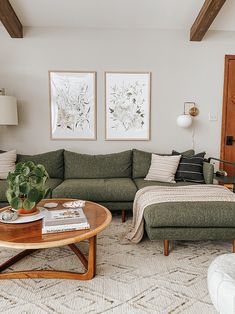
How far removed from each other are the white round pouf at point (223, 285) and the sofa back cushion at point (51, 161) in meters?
2.49

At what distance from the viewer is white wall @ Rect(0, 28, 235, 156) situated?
11.8 ft

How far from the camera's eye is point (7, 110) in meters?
3.20

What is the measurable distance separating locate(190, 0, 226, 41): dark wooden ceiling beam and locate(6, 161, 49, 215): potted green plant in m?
2.64

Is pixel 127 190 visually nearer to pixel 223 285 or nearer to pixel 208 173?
pixel 208 173

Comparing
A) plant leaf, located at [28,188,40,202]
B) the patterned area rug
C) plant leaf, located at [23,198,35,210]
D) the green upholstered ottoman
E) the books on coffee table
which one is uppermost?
plant leaf, located at [28,188,40,202]

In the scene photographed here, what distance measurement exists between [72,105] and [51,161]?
88 centimetres

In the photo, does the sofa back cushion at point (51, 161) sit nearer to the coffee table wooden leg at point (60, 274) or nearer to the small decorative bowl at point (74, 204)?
the small decorative bowl at point (74, 204)

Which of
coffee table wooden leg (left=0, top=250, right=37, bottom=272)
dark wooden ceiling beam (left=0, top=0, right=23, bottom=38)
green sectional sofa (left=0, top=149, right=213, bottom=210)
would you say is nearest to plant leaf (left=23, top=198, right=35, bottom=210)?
coffee table wooden leg (left=0, top=250, right=37, bottom=272)

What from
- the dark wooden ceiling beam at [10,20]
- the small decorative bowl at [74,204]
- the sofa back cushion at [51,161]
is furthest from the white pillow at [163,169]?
the dark wooden ceiling beam at [10,20]

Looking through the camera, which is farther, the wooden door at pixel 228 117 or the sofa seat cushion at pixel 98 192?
the wooden door at pixel 228 117

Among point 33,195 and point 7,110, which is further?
point 7,110

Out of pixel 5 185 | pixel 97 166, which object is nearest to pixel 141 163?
pixel 97 166

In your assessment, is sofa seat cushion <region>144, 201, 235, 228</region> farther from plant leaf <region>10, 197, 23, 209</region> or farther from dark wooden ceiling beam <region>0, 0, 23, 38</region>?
dark wooden ceiling beam <region>0, 0, 23, 38</region>

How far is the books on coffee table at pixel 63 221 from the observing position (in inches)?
66.7
